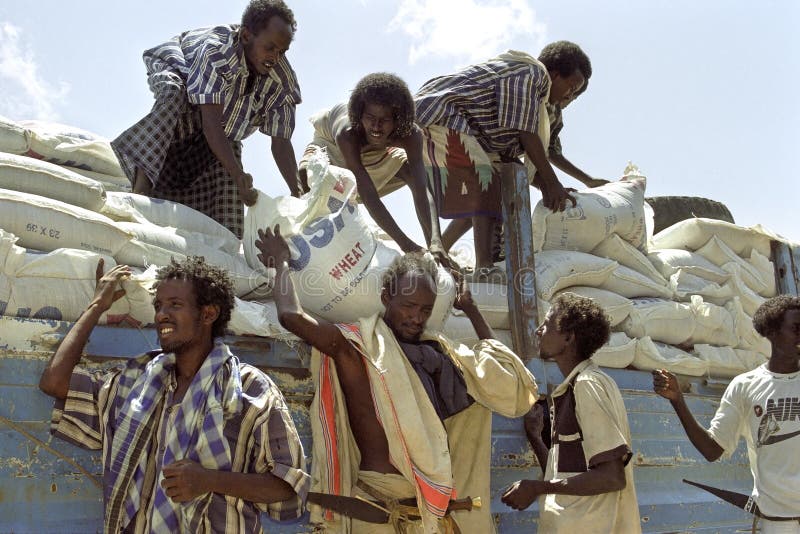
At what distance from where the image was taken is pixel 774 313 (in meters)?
3.29

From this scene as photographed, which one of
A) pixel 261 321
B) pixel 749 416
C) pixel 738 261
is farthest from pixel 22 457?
pixel 738 261

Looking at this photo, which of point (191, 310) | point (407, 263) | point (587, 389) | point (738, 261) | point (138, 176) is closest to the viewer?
point (191, 310)

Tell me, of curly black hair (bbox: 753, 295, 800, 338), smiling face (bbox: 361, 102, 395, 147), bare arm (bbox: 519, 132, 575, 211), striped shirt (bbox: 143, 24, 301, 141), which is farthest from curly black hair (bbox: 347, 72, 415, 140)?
curly black hair (bbox: 753, 295, 800, 338)

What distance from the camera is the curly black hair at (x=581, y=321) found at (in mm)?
2857

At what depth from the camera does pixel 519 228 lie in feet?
12.8

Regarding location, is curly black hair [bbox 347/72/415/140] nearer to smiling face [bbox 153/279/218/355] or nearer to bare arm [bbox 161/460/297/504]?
smiling face [bbox 153/279/218/355]

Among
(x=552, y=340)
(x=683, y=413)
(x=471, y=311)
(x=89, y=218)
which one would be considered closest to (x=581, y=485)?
(x=552, y=340)

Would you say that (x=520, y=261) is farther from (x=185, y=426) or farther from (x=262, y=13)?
(x=185, y=426)

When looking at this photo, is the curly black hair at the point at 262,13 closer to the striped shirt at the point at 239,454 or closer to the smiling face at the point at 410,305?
the smiling face at the point at 410,305

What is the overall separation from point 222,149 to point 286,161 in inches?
26.0

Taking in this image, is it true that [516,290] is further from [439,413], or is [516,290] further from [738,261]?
[738,261]

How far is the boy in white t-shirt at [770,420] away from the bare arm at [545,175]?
3.89 feet

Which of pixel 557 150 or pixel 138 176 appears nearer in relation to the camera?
pixel 138 176

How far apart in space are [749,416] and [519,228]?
4.00ft
